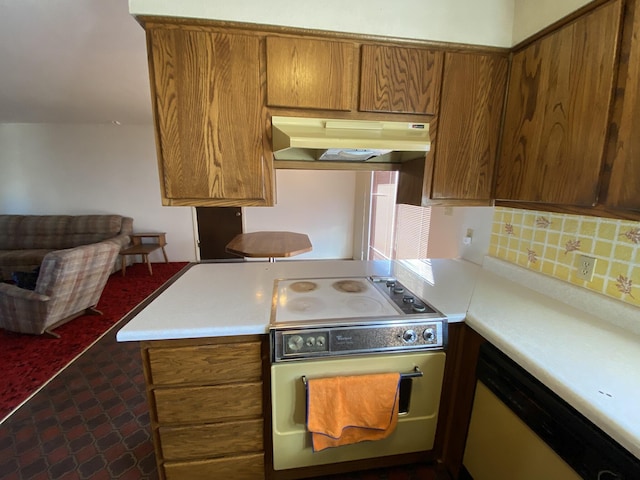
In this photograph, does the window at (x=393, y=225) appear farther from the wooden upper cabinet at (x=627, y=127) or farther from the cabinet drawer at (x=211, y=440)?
the cabinet drawer at (x=211, y=440)

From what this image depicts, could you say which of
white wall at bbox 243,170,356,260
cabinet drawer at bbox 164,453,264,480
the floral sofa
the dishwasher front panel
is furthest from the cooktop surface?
the floral sofa

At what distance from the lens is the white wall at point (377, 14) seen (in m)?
1.14

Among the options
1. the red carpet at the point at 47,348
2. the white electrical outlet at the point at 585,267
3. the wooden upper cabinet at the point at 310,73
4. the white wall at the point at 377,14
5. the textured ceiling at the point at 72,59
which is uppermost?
the textured ceiling at the point at 72,59

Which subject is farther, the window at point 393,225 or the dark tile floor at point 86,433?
the window at point 393,225

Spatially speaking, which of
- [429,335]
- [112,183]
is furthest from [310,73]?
[112,183]

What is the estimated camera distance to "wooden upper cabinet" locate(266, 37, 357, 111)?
1.22 m

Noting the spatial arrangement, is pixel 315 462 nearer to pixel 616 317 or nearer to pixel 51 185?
pixel 616 317

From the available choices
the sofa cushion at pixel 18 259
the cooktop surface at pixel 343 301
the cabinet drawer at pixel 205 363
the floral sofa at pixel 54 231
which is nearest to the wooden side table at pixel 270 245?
the cooktop surface at pixel 343 301

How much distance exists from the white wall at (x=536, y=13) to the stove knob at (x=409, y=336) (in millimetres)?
1362

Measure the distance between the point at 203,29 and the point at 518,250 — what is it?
1942mm

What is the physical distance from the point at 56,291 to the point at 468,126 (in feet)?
11.0

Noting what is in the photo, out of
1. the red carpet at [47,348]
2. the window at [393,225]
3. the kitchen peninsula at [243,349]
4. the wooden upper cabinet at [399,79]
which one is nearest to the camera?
the kitchen peninsula at [243,349]

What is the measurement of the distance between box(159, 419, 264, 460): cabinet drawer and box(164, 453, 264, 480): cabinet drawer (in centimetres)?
3

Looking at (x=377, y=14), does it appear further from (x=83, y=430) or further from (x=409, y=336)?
(x=83, y=430)
